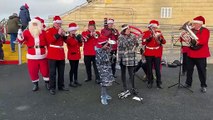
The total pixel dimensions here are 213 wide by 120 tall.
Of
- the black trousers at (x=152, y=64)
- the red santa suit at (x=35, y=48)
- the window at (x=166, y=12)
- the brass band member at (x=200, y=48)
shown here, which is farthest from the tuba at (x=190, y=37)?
the window at (x=166, y=12)

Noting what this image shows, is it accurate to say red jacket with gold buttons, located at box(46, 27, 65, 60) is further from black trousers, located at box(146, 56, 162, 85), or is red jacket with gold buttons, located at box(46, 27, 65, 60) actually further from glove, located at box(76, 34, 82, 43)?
black trousers, located at box(146, 56, 162, 85)

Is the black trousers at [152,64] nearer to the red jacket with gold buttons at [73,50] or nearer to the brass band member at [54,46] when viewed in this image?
the red jacket with gold buttons at [73,50]

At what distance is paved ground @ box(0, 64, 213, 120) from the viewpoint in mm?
5117

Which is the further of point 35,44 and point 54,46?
point 35,44

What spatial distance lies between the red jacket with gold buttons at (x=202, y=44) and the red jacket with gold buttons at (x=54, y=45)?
10.4 feet

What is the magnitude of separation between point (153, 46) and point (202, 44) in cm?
116

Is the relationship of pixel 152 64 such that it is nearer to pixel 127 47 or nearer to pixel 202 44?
pixel 127 47

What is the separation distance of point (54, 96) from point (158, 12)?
1314cm

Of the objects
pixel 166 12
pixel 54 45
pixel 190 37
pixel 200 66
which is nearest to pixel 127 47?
pixel 190 37

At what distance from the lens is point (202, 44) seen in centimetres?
637

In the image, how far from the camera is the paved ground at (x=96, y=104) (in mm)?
5117

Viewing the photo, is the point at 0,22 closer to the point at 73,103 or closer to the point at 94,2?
the point at 94,2

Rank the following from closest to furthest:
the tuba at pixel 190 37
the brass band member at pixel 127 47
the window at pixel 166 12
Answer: the brass band member at pixel 127 47, the tuba at pixel 190 37, the window at pixel 166 12

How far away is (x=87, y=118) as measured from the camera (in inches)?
197
